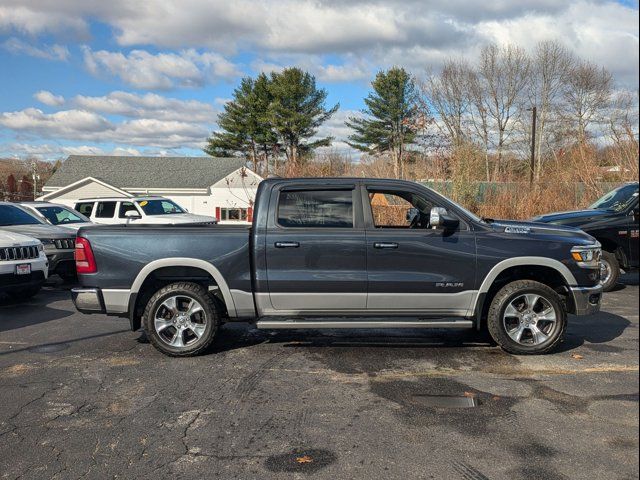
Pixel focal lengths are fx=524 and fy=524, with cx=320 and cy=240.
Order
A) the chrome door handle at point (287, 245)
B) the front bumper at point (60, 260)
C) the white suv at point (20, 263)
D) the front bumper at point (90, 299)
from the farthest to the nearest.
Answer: the front bumper at point (60, 260) → the white suv at point (20, 263) → the front bumper at point (90, 299) → the chrome door handle at point (287, 245)

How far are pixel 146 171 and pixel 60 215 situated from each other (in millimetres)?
30578

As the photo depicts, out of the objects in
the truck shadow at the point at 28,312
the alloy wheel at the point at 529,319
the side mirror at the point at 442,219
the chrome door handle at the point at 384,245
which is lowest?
the truck shadow at the point at 28,312

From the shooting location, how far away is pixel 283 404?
4516 millimetres

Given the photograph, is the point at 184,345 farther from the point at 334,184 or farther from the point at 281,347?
the point at 334,184

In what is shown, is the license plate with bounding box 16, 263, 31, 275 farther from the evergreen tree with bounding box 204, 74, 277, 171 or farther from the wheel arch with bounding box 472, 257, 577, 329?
the evergreen tree with bounding box 204, 74, 277, 171

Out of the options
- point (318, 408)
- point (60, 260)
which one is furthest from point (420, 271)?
point (60, 260)

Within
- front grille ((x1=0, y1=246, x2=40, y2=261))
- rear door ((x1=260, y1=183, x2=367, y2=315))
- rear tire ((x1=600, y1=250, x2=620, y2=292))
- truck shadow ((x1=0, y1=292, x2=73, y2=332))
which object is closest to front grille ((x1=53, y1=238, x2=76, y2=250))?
truck shadow ((x1=0, y1=292, x2=73, y2=332))

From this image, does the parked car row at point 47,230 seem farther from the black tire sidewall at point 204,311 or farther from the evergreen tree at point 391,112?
the evergreen tree at point 391,112

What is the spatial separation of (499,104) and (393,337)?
129 ft

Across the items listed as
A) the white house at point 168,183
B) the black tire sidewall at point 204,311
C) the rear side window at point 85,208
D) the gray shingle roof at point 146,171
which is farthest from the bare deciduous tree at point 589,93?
the gray shingle roof at point 146,171

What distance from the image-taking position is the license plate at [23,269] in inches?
332

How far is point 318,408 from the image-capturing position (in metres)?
4.42

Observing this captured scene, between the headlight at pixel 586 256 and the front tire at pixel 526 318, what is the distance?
0.44 m

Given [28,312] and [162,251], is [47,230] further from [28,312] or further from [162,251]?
[162,251]
